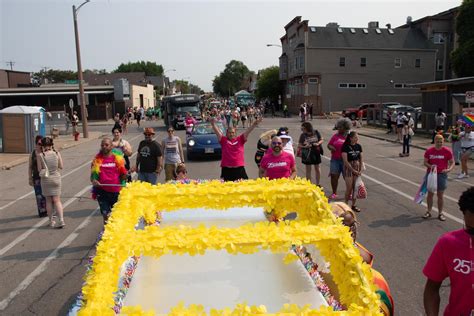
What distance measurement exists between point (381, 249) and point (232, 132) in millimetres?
3344

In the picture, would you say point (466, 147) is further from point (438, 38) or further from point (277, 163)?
point (438, 38)

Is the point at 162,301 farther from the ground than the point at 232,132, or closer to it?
closer to it

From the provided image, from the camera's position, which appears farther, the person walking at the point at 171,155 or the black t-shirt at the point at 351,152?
the person walking at the point at 171,155

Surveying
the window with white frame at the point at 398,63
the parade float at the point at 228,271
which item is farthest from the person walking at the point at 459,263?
the window with white frame at the point at 398,63

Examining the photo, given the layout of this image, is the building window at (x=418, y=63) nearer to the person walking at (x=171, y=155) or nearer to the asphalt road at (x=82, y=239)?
the asphalt road at (x=82, y=239)

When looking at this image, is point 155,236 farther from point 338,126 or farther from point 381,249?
point 338,126

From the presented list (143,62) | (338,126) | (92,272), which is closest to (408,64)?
(338,126)

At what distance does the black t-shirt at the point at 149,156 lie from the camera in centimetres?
828

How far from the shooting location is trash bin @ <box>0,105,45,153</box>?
19.9 meters

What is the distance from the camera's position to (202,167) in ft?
49.7

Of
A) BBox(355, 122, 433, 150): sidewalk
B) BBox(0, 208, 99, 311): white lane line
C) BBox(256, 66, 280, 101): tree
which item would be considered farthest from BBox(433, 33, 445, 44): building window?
BBox(0, 208, 99, 311): white lane line

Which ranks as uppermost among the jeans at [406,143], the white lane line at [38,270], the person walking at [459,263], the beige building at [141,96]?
the beige building at [141,96]

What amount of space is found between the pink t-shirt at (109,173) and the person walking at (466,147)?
32.4 ft

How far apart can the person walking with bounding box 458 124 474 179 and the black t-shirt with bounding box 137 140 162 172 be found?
894 cm
